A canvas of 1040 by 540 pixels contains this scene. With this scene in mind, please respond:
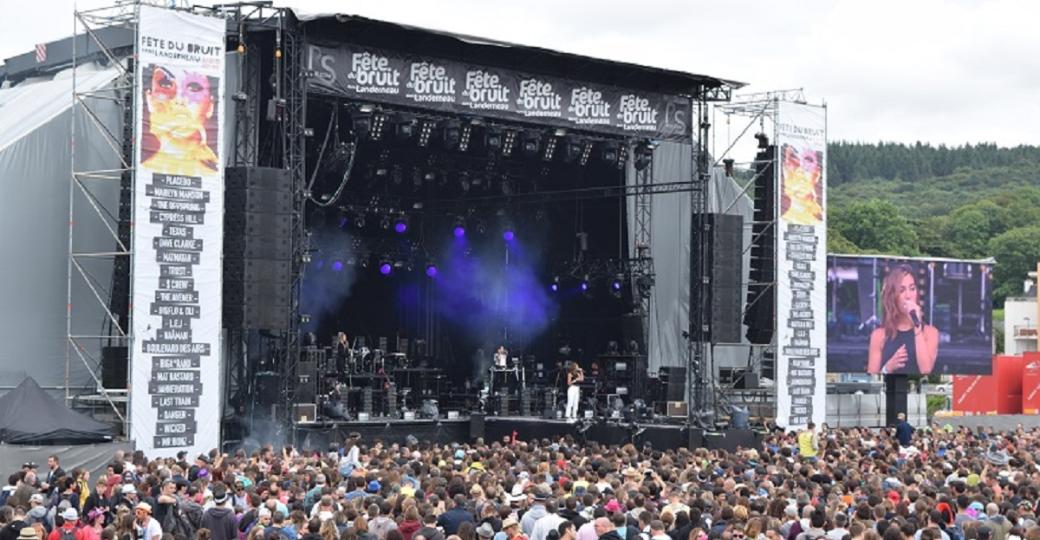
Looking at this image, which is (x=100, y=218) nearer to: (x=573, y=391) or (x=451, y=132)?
(x=451, y=132)

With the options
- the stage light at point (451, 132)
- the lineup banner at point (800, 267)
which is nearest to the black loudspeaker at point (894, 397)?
the lineup banner at point (800, 267)

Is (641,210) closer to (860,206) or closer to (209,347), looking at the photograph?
(209,347)

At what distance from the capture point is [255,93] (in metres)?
27.7

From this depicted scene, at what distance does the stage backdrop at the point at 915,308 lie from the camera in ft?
128

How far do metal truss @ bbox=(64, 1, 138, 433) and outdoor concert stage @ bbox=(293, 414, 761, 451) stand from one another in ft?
16.2

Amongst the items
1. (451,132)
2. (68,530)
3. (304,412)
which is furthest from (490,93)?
(68,530)

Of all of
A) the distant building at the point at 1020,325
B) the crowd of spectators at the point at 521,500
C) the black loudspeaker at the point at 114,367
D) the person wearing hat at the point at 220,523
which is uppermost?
the distant building at the point at 1020,325

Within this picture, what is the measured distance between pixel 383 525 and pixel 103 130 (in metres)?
15.8

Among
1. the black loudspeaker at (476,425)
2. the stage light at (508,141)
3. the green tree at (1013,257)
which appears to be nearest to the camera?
the stage light at (508,141)

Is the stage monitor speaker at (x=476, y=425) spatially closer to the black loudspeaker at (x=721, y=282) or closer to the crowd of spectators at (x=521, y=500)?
the black loudspeaker at (x=721, y=282)

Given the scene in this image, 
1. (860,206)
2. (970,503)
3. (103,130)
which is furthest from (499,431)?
(860,206)

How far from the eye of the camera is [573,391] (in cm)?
3225

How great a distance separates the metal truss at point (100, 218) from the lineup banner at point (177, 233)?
1.33 ft

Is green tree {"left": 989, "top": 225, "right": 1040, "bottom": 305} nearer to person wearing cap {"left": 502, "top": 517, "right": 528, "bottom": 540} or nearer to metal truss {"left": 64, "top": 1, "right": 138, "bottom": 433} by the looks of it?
metal truss {"left": 64, "top": 1, "right": 138, "bottom": 433}
